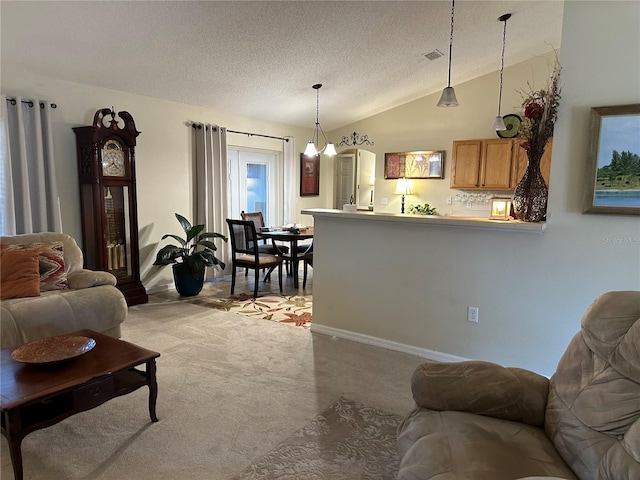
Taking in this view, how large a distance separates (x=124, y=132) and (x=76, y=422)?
305 cm

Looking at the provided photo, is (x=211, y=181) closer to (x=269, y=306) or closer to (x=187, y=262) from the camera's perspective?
(x=187, y=262)

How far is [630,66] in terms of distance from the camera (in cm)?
239

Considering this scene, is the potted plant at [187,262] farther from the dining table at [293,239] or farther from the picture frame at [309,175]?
the picture frame at [309,175]

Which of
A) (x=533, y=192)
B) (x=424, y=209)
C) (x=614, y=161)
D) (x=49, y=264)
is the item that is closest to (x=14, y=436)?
(x=49, y=264)

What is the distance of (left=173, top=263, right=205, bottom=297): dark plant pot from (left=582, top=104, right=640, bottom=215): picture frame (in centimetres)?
394

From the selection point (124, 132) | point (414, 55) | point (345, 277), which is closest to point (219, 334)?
point (345, 277)

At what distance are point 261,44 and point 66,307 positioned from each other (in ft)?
9.45

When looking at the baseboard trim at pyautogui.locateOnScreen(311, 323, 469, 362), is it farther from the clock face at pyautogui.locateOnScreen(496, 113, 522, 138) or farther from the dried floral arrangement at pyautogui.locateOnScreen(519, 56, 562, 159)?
the clock face at pyautogui.locateOnScreen(496, 113, 522, 138)

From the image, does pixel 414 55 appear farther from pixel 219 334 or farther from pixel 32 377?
pixel 32 377

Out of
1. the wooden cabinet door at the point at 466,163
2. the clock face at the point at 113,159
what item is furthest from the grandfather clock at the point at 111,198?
the wooden cabinet door at the point at 466,163

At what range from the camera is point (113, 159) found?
4348mm

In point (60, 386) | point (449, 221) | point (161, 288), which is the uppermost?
point (449, 221)

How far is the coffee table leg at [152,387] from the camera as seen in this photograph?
2.25m

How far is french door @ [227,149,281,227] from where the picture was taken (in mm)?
6340
